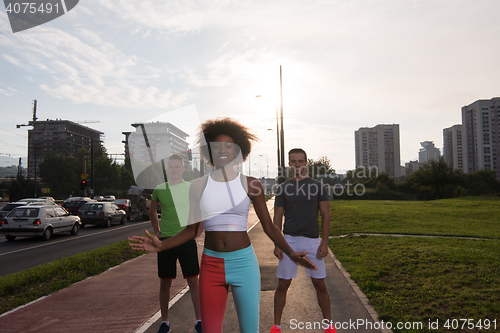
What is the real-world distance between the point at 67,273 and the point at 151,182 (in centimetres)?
484

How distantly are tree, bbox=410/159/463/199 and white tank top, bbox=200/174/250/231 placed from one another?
61504 mm

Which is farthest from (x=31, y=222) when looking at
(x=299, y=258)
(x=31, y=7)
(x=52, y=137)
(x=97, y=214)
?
(x=52, y=137)

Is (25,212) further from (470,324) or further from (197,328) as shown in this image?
(470,324)

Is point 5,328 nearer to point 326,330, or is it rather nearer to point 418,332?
point 326,330

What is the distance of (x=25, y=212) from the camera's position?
1584cm

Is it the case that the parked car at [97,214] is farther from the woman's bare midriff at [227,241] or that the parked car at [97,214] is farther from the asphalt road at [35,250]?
the woman's bare midriff at [227,241]

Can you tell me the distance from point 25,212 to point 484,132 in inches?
4427

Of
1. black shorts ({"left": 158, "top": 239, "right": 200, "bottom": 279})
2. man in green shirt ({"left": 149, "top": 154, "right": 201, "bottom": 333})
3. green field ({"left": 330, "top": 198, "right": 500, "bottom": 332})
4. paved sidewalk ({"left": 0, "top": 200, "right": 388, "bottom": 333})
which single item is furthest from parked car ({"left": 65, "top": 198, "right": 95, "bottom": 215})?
black shorts ({"left": 158, "top": 239, "right": 200, "bottom": 279})

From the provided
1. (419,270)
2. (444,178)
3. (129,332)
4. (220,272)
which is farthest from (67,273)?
(444,178)

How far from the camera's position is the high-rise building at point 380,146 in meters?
116

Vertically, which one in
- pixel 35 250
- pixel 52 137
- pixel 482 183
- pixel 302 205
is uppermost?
pixel 52 137

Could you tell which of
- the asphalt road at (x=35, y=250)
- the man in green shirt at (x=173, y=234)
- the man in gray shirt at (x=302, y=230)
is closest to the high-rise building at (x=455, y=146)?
the asphalt road at (x=35, y=250)

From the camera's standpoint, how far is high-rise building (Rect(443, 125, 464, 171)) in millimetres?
121175

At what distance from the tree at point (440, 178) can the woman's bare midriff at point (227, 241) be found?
6153 cm
